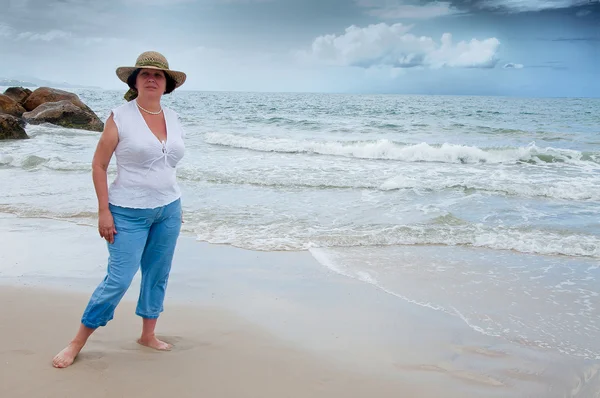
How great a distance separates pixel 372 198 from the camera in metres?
9.88

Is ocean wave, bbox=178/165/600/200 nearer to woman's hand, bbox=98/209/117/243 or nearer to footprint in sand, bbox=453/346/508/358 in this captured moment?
footprint in sand, bbox=453/346/508/358

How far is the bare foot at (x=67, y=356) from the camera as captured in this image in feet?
10.8

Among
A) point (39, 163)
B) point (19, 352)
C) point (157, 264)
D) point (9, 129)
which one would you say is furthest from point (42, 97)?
point (157, 264)

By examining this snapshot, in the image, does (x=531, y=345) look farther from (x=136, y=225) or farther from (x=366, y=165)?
(x=366, y=165)

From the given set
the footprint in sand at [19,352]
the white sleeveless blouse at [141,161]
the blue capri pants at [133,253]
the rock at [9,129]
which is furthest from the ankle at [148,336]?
the rock at [9,129]

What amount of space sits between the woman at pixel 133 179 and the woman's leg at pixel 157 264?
0.01 meters

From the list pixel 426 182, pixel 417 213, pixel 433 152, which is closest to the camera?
pixel 417 213

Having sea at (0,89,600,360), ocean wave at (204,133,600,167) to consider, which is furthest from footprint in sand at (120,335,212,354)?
ocean wave at (204,133,600,167)

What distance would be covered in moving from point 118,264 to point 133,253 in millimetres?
108

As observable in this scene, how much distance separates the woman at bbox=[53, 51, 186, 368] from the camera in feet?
10.5

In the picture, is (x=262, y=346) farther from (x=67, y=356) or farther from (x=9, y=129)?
(x=9, y=129)

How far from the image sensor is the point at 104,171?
3.26m

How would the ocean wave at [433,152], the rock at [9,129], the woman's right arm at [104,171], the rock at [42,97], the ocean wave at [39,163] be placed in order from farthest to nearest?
the rock at [42,97] < the rock at [9,129] < the ocean wave at [433,152] < the ocean wave at [39,163] < the woman's right arm at [104,171]

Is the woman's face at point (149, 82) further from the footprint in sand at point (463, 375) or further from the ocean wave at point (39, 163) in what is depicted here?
the ocean wave at point (39, 163)
